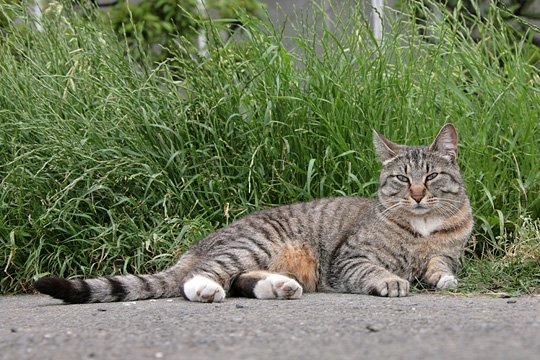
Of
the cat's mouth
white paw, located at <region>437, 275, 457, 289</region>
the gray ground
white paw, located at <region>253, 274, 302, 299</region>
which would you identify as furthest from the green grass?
the gray ground

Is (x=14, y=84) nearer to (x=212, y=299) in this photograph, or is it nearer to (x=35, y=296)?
(x=35, y=296)

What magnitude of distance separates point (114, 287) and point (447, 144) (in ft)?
6.77

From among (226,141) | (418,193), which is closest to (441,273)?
(418,193)

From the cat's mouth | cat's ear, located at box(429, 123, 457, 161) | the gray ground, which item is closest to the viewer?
the gray ground

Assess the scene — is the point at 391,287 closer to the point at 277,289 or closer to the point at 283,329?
the point at 277,289

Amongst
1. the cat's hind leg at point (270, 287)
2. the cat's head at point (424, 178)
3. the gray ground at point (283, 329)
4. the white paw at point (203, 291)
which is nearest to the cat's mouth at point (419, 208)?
the cat's head at point (424, 178)

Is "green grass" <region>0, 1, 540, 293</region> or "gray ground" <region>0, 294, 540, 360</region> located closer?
"gray ground" <region>0, 294, 540, 360</region>

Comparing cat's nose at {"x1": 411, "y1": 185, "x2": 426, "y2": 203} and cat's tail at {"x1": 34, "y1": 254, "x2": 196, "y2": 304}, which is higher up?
cat's nose at {"x1": 411, "y1": 185, "x2": 426, "y2": 203}

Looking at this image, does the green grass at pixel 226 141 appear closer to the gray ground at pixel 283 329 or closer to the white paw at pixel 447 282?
the white paw at pixel 447 282

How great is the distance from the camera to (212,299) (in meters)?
4.53

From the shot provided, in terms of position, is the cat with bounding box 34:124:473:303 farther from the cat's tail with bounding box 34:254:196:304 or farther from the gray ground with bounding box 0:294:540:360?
the gray ground with bounding box 0:294:540:360

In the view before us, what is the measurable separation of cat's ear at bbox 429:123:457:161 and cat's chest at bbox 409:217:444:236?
1.29 ft

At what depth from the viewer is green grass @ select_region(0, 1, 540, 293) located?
18.9 feet

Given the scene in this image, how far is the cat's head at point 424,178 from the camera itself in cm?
515
